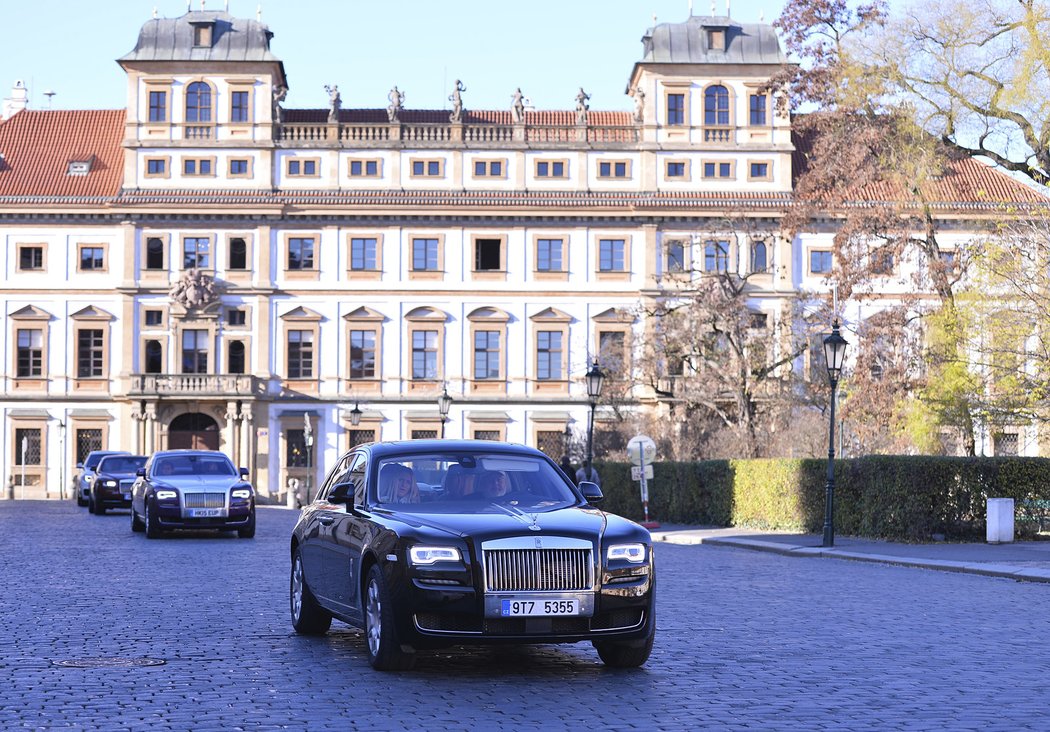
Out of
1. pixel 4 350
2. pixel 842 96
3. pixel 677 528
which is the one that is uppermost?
pixel 842 96

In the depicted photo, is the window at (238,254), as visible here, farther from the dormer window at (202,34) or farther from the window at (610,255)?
the window at (610,255)

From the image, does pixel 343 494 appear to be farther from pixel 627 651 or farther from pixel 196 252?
pixel 196 252

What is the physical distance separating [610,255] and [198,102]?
20970mm

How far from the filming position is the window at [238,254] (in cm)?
7838

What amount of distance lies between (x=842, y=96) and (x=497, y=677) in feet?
112

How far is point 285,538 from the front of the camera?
34.1m

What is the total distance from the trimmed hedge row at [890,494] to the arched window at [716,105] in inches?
1514

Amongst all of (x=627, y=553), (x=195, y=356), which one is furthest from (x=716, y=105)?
(x=627, y=553)

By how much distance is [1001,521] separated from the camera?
29734 mm

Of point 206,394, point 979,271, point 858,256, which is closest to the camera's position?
point 979,271

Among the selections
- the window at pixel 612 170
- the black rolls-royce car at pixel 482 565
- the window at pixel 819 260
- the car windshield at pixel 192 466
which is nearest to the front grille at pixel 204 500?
the car windshield at pixel 192 466

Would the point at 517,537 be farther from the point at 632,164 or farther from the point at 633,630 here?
the point at 632,164

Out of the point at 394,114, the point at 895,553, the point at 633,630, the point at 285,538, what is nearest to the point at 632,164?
the point at 394,114

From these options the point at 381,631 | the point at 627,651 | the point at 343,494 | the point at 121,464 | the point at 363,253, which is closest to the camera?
the point at 381,631
